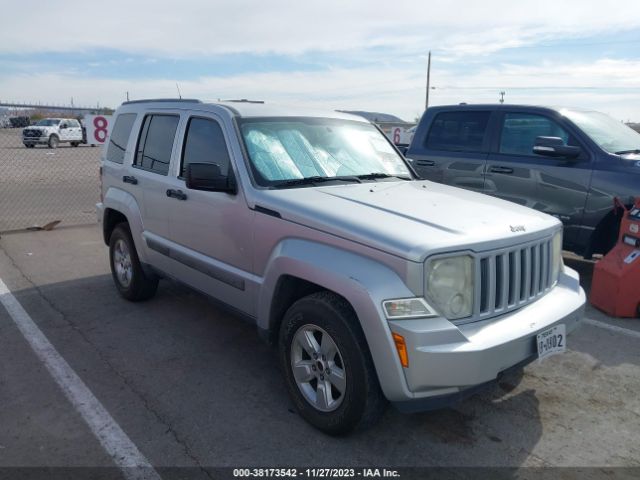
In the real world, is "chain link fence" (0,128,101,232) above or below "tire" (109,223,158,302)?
below

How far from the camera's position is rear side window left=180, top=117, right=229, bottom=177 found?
416 cm

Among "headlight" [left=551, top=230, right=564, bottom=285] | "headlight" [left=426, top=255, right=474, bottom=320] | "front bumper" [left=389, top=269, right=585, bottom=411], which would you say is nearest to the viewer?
"front bumper" [left=389, top=269, right=585, bottom=411]

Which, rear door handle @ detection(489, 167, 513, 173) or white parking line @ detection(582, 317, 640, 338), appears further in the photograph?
rear door handle @ detection(489, 167, 513, 173)

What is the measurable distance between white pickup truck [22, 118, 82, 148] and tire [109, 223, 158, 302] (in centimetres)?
2842

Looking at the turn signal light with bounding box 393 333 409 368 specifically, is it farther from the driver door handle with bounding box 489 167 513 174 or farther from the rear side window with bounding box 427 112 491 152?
the rear side window with bounding box 427 112 491 152

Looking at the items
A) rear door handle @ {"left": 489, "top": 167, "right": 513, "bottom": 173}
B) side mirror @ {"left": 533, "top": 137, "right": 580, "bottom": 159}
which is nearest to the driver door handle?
rear door handle @ {"left": 489, "top": 167, "right": 513, "bottom": 173}

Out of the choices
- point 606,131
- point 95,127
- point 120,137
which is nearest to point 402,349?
point 120,137

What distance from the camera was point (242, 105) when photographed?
4453 millimetres

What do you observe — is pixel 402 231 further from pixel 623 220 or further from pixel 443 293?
pixel 623 220

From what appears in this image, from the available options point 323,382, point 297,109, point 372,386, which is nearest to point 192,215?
point 297,109

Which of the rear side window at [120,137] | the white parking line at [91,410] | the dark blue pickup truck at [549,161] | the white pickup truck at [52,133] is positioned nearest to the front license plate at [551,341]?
the white parking line at [91,410]

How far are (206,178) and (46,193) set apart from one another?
11340 mm

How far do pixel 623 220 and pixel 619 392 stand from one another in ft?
7.02

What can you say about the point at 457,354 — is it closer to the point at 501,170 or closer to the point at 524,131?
the point at 501,170
